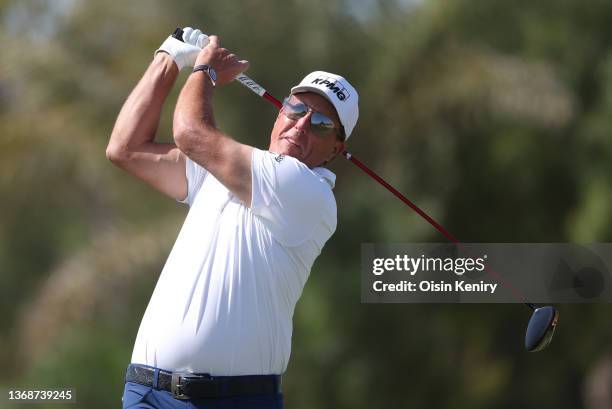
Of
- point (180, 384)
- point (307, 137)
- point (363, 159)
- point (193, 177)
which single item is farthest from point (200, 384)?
point (363, 159)

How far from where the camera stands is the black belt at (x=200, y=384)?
4.00 meters

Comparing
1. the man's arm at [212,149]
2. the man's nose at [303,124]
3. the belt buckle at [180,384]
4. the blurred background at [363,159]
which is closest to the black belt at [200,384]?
the belt buckle at [180,384]

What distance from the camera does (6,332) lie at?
563 inches

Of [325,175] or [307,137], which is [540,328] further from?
[307,137]

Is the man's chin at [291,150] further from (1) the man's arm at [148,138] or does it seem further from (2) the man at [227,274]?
(1) the man's arm at [148,138]

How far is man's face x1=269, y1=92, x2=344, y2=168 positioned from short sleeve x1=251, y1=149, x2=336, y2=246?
20 cm

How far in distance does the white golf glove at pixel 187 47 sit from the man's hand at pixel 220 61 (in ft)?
0.89

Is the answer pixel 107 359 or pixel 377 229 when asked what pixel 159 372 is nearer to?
pixel 107 359

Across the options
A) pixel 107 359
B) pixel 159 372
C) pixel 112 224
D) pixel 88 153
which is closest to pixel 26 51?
pixel 88 153

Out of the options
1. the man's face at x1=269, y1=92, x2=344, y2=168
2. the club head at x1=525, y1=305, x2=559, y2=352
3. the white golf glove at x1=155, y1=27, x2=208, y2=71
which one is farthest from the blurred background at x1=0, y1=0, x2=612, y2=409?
the man's face at x1=269, y1=92, x2=344, y2=168

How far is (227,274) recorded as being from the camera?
4027mm

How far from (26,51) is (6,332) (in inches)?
169

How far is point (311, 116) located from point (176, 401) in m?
1.22

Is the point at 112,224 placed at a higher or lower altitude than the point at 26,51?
lower
